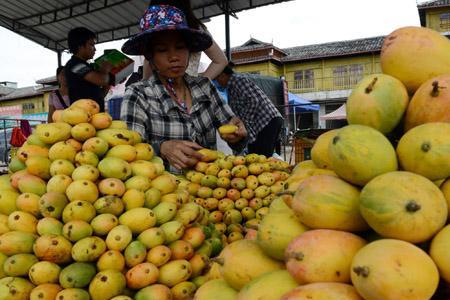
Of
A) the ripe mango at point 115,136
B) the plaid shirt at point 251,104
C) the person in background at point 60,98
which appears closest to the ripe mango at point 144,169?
the ripe mango at point 115,136

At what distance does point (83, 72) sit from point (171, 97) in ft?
5.63

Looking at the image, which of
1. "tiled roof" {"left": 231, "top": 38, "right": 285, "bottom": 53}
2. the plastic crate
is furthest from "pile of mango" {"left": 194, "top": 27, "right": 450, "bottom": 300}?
"tiled roof" {"left": 231, "top": 38, "right": 285, "bottom": 53}

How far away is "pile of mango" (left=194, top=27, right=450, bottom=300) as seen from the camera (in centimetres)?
76

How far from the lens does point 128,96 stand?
2.44 meters

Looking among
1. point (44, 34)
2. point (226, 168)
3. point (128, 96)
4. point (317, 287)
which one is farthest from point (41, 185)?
point (44, 34)

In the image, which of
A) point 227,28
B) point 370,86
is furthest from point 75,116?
point 227,28

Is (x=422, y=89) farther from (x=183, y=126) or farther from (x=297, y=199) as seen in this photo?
(x=183, y=126)

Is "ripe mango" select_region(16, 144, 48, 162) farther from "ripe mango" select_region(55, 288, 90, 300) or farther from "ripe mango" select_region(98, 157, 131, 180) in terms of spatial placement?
"ripe mango" select_region(55, 288, 90, 300)

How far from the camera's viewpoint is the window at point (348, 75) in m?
30.3

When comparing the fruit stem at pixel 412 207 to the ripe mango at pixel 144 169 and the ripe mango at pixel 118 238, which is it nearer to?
the ripe mango at pixel 118 238

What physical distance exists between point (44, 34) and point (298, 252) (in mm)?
8114

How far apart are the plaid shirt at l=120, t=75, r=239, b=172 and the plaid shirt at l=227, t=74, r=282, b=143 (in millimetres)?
1165

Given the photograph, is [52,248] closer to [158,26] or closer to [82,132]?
[82,132]

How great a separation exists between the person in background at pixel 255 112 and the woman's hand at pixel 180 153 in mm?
1704
